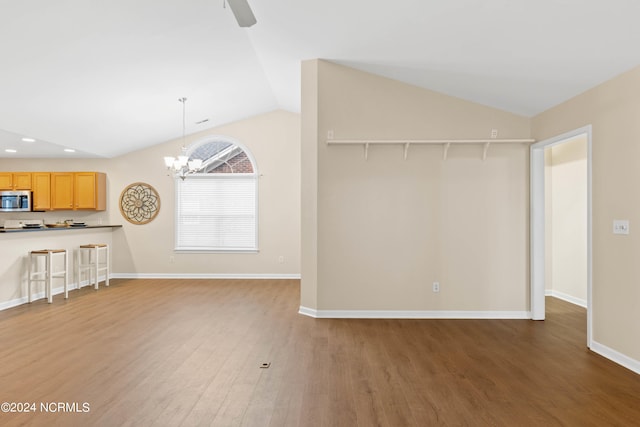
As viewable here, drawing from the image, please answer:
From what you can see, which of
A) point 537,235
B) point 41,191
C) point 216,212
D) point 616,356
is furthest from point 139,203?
point 616,356

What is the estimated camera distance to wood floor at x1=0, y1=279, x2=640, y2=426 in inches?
102

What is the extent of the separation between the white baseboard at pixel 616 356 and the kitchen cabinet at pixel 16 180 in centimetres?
966

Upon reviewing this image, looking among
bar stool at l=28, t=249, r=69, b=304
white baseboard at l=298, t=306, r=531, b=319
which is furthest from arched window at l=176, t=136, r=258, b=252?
white baseboard at l=298, t=306, r=531, b=319

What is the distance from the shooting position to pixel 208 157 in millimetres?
8398

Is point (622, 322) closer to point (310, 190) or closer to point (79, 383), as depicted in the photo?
point (310, 190)

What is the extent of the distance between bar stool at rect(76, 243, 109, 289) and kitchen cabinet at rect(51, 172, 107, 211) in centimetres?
106

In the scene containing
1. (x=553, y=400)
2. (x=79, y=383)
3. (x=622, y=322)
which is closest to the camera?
(x=553, y=400)

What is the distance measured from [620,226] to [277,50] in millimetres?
4212

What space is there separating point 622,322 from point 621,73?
2189 millimetres

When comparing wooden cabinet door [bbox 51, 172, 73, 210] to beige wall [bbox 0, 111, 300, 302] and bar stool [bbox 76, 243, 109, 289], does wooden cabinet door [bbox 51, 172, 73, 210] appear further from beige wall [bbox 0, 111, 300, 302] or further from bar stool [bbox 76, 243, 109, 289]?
bar stool [bbox 76, 243, 109, 289]

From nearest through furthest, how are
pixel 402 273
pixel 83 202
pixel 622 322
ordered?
pixel 622 322 < pixel 402 273 < pixel 83 202

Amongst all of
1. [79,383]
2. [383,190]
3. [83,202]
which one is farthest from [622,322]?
[83,202]

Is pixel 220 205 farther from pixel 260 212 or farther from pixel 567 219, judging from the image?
pixel 567 219

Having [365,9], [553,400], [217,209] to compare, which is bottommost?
[553,400]
